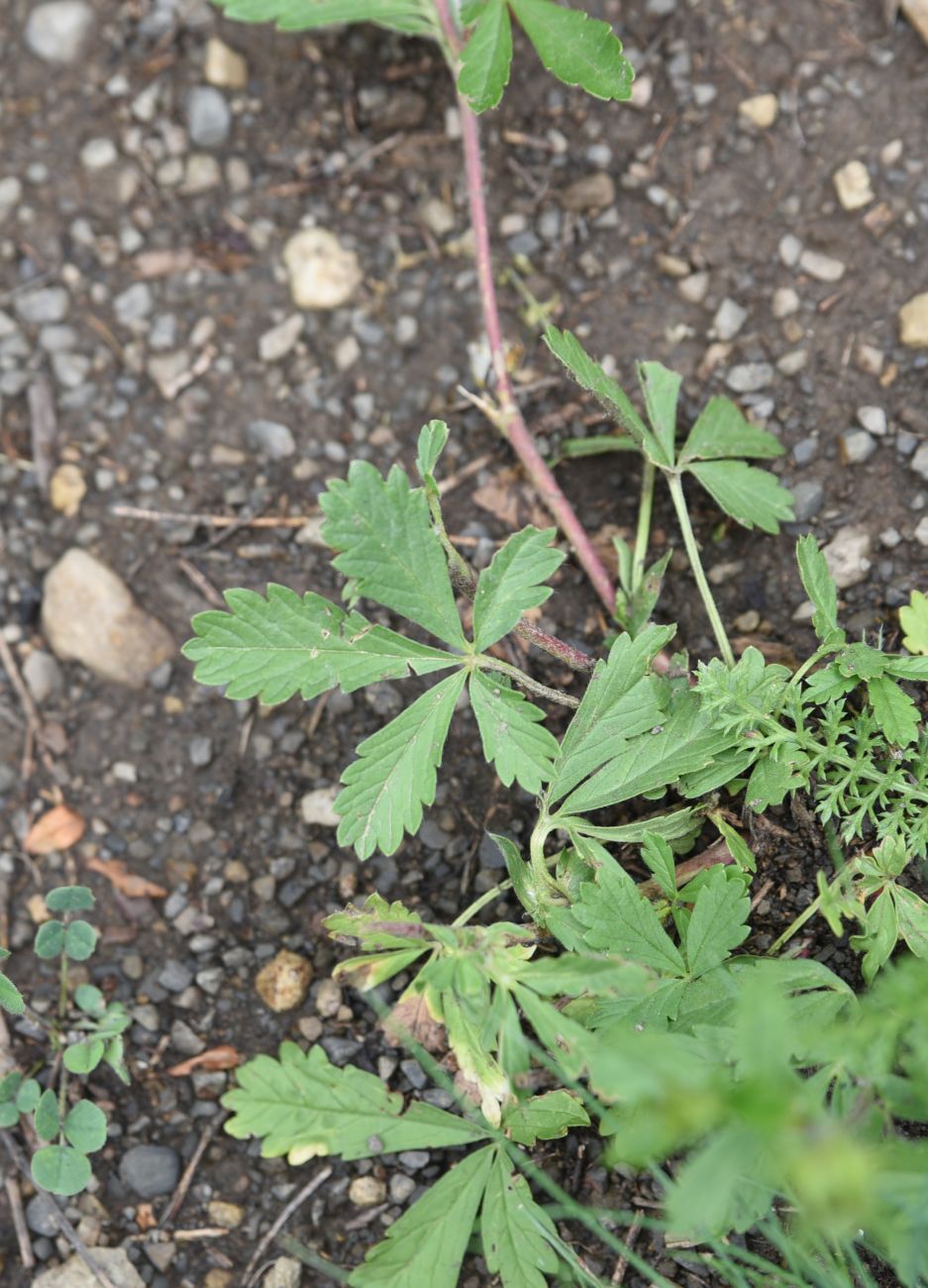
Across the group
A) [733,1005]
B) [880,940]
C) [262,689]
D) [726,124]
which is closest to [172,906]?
[262,689]

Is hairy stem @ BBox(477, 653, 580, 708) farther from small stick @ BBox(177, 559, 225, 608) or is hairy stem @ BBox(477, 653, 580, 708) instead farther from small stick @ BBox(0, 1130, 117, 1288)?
small stick @ BBox(0, 1130, 117, 1288)

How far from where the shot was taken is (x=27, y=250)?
316 centimetres

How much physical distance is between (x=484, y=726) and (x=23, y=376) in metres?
1.82

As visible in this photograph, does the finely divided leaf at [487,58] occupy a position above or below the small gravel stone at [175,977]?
above

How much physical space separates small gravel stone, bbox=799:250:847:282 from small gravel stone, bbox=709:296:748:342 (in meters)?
0.19

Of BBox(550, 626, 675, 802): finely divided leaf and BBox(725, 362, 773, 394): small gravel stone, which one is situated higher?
BBox(725, 362, 773, 394): small gravel stone

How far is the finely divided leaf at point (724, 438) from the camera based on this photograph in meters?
2.66

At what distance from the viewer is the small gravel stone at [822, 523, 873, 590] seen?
8.65ft

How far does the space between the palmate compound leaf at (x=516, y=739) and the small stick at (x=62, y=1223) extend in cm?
145

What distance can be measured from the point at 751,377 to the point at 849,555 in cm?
55

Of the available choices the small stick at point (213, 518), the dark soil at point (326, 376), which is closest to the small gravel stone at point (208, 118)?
the dark soil at point (326, 376)

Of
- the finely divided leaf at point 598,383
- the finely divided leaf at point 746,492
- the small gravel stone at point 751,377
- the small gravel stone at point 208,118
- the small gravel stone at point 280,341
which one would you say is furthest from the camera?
the small gravel stone at point 208,118

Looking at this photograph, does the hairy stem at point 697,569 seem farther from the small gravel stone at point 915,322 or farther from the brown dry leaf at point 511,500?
the small gravel stone at point 915,322

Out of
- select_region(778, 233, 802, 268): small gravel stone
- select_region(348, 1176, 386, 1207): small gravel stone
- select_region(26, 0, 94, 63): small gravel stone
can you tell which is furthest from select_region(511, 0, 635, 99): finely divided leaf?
select_region(348, 1176, 386, 1207): small gravel stone
